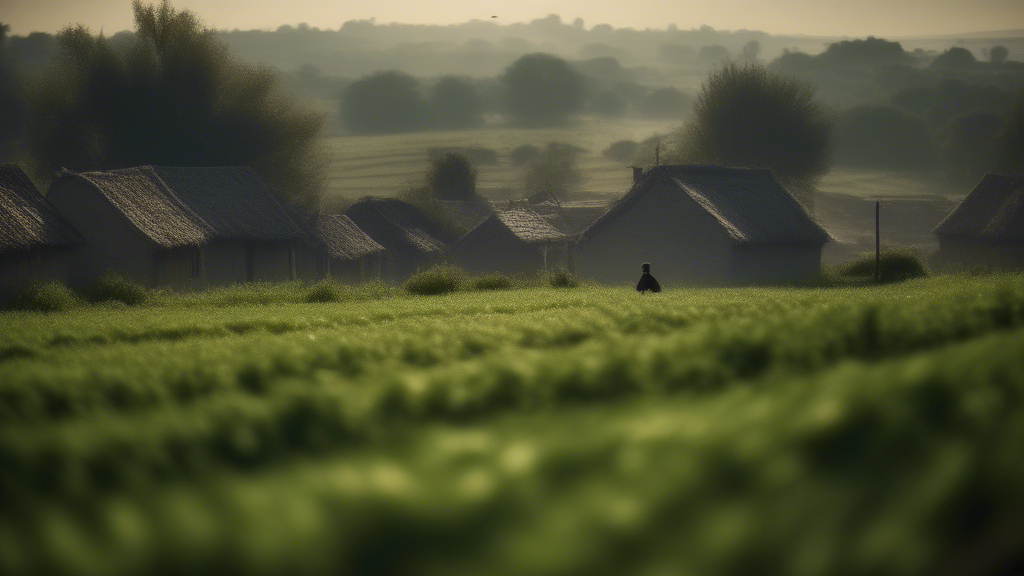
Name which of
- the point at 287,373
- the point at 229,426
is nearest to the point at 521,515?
the point at 229,426

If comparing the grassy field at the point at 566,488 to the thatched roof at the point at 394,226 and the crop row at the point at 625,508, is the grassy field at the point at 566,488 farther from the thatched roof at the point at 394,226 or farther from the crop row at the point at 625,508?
the thatched roof at the point at 394,226

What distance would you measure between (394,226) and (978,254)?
1584 inches

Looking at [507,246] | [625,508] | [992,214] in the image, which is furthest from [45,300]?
[992,214]

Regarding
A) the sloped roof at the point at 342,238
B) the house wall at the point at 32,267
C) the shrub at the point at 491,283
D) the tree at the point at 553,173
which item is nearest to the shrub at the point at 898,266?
the shrub at the point at 491,283

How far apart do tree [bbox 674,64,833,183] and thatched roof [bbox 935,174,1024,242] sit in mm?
18674

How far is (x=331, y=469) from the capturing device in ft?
9.33

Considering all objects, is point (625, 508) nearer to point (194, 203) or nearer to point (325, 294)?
point (325, 294)

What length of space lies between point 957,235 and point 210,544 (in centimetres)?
7001

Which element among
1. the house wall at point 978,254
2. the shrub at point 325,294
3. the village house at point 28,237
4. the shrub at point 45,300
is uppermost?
the village house at point 28,237

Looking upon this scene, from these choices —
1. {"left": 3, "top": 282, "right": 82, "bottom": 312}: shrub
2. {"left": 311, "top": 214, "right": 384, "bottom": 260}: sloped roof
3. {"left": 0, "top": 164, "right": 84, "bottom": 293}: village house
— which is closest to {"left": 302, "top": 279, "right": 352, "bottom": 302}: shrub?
{"left": 3, "top": 282, "right": 82, "bottom": 312}: shrub

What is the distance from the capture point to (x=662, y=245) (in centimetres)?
5378

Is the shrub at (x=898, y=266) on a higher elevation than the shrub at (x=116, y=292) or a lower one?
lower

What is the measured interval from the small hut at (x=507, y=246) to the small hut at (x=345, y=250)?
639 cm

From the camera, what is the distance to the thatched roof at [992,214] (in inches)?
2434
